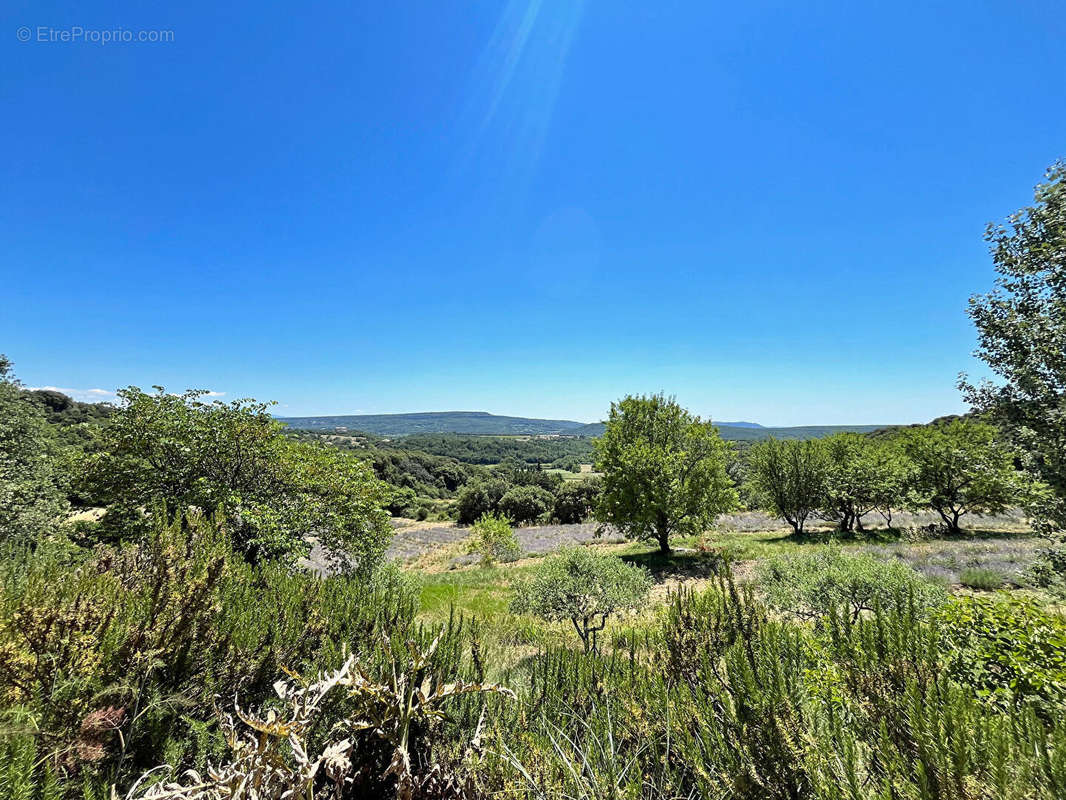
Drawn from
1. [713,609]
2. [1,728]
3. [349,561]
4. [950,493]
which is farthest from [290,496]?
[950,493]

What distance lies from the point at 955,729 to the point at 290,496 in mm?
10400

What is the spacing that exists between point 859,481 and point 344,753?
1103 inches

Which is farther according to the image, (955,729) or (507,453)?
(507,453)

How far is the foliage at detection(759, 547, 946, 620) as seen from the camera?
565 centimetres

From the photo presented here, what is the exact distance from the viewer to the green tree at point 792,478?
897 inches

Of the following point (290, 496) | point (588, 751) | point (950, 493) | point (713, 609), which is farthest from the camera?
point (950, 493)

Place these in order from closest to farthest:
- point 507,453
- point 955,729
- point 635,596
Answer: point 955,729 → point 635,596 → point 507,453

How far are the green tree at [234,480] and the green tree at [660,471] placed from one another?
32.1 feet

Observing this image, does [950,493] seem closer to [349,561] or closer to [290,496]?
[349,561]

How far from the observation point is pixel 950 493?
843 inches

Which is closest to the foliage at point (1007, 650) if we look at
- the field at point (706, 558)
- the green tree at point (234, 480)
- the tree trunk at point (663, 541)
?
the field at point (706, 558)

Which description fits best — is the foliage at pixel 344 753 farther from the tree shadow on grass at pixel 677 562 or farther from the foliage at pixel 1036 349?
the tree shadow on grass at pixel 677 562

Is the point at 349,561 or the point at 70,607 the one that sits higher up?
the point at 70,607

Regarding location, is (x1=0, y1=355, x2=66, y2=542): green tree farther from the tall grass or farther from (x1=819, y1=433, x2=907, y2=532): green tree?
(x1=819, y1=433, x2=907, y2=532): green tree
